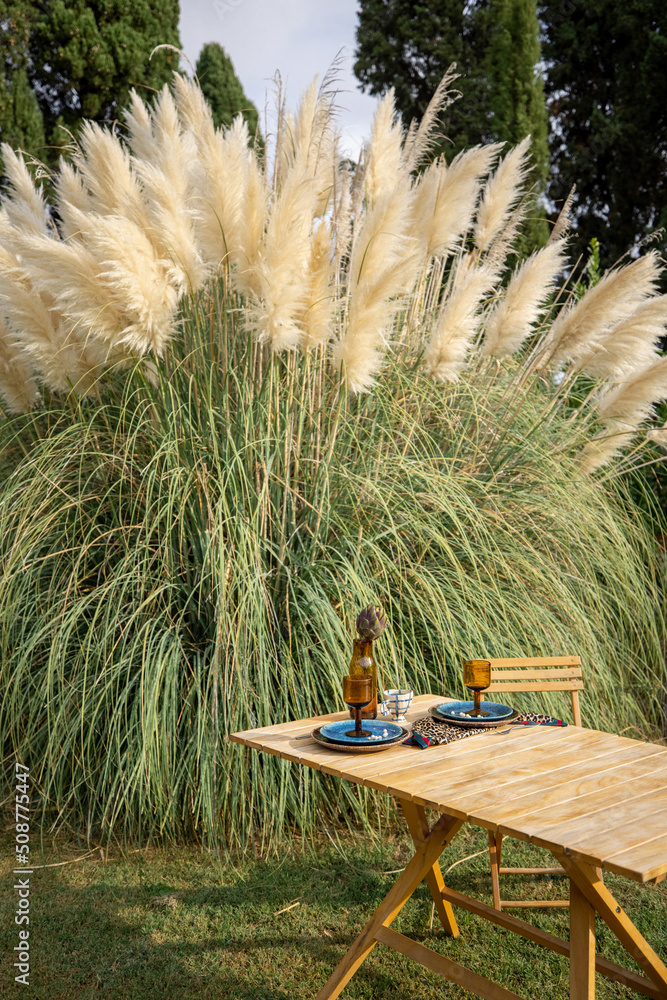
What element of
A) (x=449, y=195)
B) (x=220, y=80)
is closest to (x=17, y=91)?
(x=220, y=80)

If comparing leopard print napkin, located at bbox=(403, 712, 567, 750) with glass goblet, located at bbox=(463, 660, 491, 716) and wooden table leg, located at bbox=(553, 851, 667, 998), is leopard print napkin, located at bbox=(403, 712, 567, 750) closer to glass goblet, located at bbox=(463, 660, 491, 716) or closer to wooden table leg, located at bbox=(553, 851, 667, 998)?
glass goblet, located at bbox=(463, 660, 491, 716)

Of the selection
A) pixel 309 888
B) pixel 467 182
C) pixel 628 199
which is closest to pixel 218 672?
pixel 309 888

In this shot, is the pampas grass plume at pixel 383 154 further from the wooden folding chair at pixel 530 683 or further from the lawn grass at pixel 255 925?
the lawn grass at pixel 255 925

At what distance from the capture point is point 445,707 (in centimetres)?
201

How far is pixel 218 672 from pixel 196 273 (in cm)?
139

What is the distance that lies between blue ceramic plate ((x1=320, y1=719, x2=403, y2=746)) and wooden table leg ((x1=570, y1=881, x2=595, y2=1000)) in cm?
47

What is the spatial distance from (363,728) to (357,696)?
0.36ft

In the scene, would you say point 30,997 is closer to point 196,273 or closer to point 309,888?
point 309,888

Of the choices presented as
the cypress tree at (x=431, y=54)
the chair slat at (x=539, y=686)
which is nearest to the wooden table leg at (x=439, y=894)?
the chair slat at (x=539, y=686)

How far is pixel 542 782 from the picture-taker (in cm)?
153

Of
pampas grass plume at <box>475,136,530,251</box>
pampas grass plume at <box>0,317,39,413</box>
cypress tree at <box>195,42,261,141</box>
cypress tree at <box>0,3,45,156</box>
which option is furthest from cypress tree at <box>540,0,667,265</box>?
pampas grass plume at <box>0,317,39,413</box>

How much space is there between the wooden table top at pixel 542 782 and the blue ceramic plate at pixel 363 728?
0.03m

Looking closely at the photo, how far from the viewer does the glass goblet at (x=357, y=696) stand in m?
1.78

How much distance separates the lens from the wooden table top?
1255 mm
